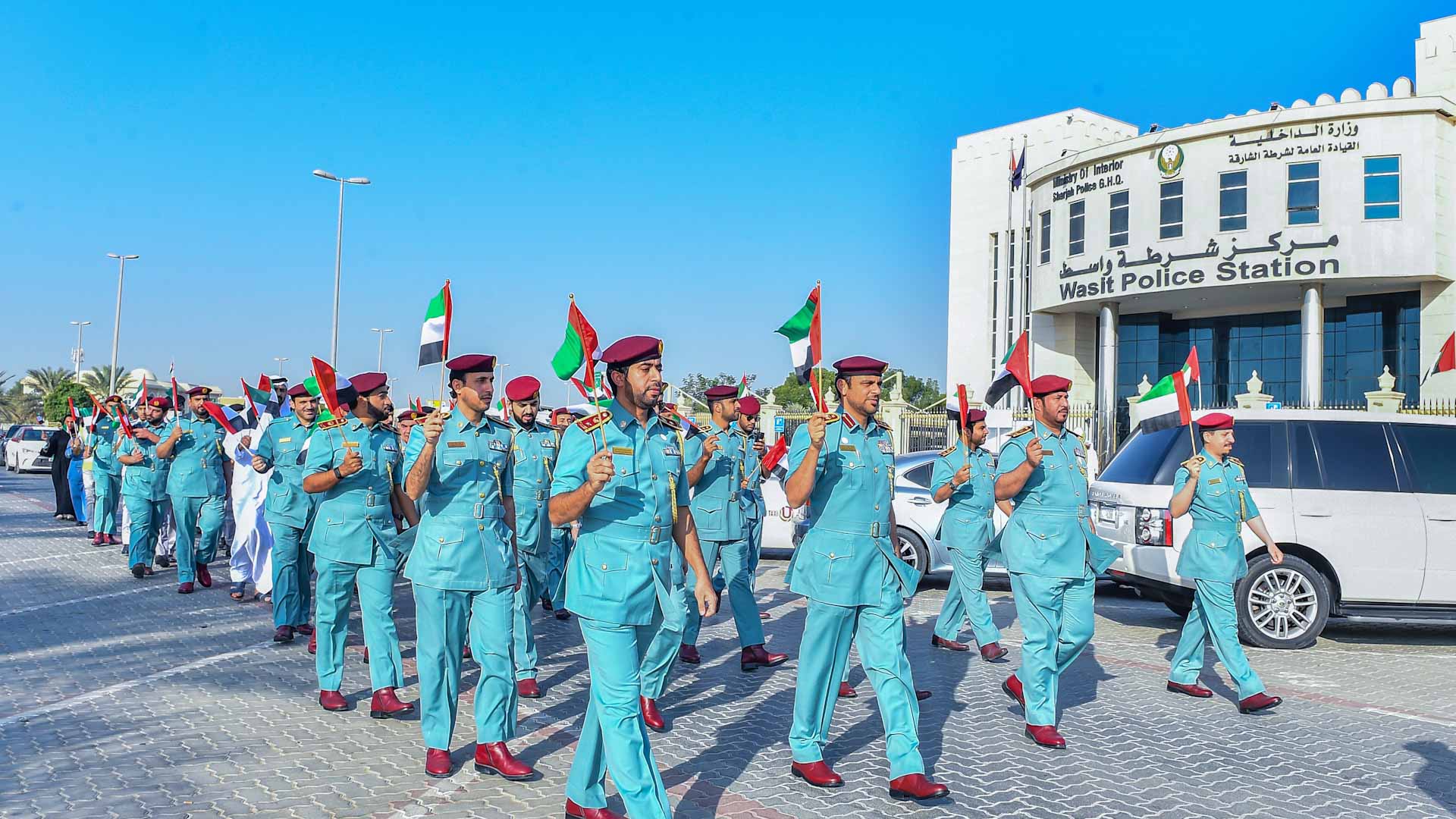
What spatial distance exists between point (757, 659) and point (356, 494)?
290 centimetres

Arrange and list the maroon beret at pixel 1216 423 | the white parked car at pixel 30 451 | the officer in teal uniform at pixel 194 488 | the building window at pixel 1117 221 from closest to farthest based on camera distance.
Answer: the maroon beret at pixel 1216 423 → the officer in teal uniform at pixel 194 488 → the building window at pixel 1117 221 → the white parked car at pixel 30 451

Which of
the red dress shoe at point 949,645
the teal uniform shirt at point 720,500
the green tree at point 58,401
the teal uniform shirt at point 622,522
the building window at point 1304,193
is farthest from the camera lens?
the green tree at point 58,401

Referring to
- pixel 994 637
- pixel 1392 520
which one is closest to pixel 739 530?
pixel 994 637

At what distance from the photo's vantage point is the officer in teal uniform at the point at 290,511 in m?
8.00

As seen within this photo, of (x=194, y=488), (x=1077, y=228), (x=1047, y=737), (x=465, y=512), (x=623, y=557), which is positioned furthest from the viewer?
(x=1077, y=228)

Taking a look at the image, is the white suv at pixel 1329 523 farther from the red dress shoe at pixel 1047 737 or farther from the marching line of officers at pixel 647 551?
the red dress shoe at pixel 1047 737

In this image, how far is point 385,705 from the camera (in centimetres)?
610

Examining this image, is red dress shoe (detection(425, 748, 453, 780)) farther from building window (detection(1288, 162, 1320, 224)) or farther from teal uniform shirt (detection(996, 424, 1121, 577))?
building window (detection(1288, 162, 1320, 224))

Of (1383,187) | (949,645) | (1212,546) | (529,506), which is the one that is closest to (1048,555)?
(1212,546)

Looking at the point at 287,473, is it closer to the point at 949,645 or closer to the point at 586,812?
the point at 586,812

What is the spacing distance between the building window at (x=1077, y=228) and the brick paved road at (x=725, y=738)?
84.3ft

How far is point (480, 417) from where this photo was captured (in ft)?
18.2

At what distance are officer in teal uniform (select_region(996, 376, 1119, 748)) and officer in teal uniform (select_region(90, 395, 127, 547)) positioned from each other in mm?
12778

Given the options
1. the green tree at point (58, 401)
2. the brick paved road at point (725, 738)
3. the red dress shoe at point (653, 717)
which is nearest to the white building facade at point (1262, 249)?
the brick paved road at point (725, 738)
